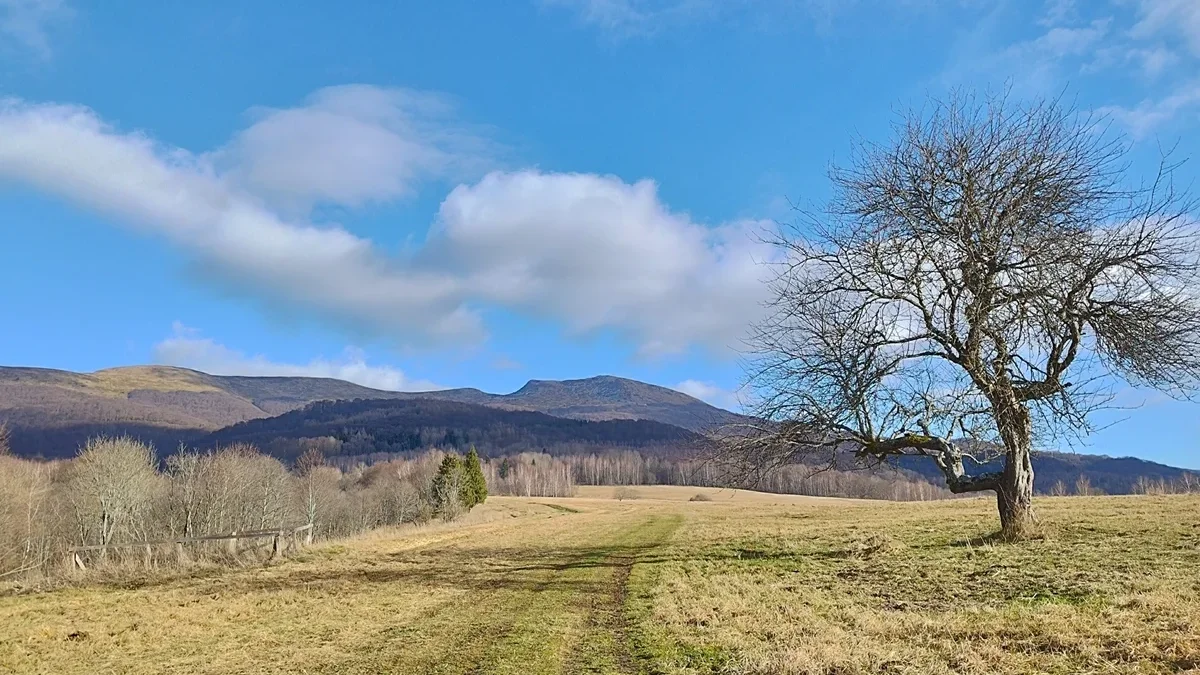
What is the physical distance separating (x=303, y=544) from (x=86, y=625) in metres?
15.3

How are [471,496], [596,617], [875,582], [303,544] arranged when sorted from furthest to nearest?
[471,496] → [303,544] → [875,582] → [596,617]

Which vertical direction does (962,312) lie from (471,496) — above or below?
above

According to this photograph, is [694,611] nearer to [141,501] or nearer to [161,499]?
[141,501]

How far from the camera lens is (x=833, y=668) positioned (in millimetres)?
6895

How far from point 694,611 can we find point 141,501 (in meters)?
58.7

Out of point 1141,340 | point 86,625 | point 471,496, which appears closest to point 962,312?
point 1141,340

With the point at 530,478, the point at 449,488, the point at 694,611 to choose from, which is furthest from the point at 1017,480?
the point at 530,478

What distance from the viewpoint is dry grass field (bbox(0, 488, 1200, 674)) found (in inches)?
293

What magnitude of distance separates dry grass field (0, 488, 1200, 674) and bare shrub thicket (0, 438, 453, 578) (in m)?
25.8

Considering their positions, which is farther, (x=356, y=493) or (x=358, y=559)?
(x=356, y=493)

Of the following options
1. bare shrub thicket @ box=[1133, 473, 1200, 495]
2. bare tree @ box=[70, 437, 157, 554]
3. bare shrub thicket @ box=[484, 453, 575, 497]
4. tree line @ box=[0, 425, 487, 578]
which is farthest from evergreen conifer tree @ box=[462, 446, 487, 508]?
bare shrub thicket @ box=[484, 453, 575, 497]

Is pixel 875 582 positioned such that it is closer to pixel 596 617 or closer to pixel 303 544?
pixel 596 617

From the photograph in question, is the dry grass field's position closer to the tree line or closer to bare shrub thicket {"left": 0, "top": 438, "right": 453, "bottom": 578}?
bare shrub thicket {"left": 0, "top": 438, "right": 453, "bottom": 578}

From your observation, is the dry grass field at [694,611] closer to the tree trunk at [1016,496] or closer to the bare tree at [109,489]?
the tree trunk at [1016,496]
